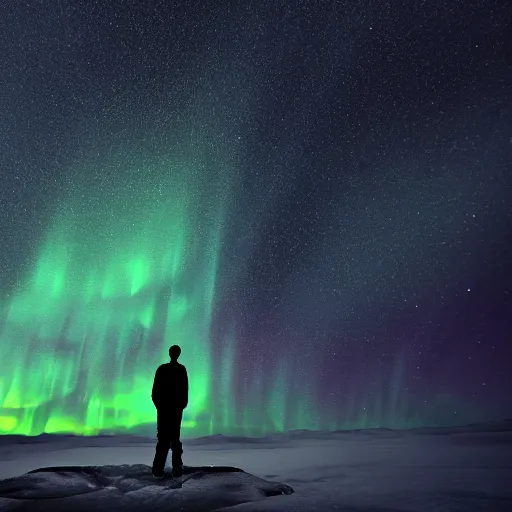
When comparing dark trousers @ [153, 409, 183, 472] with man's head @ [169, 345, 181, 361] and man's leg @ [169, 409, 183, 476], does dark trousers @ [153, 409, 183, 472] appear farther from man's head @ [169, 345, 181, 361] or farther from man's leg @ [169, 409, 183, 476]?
man's head @ [169, 345, 181, 361]

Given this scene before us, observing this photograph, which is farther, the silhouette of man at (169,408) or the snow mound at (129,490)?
the silhouette of man at (169,408)

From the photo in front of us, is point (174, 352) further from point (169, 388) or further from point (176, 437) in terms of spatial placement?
point (176, 437)

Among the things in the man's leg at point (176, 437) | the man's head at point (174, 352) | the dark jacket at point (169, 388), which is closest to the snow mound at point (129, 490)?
the man's leg at point (176, 437)

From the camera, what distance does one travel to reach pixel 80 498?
22.1ft

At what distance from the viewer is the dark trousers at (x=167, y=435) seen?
26.9 feet

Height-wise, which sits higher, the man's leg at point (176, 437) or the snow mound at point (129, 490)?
the man's leg at point (176, 437)

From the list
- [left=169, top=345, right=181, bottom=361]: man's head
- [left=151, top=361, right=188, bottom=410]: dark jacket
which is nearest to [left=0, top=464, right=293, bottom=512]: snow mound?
[left=151, top=361, right=188, bottom=410]: dark jacket

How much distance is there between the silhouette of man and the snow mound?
29 cm

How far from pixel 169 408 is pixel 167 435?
1.44 feet

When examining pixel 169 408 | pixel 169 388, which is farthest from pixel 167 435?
pixel 169 388

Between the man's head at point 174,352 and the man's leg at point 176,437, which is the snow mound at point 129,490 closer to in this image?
the man's leg at point 176,437

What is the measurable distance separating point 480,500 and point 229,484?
3.66 metres

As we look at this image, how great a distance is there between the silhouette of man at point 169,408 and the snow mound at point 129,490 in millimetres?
294

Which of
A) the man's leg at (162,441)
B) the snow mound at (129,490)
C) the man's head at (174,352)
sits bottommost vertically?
the snow mound at (129,490)
